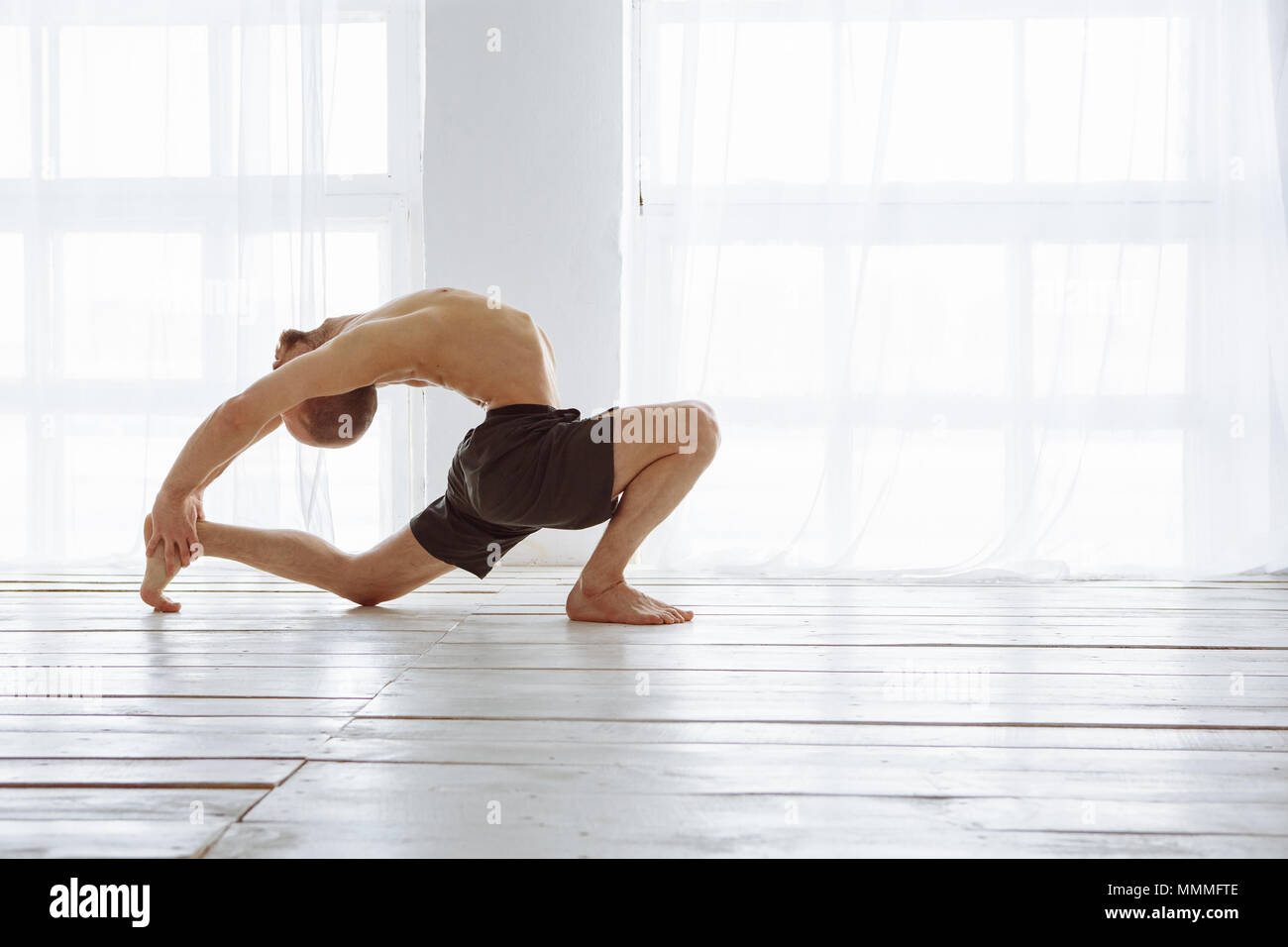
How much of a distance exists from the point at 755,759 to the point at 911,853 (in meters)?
0.26

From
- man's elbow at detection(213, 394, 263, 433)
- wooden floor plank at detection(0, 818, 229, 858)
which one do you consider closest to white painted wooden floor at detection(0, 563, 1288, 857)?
wooden floor plank at detection(0, 818, 229, 858)

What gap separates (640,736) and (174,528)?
1.23 metres

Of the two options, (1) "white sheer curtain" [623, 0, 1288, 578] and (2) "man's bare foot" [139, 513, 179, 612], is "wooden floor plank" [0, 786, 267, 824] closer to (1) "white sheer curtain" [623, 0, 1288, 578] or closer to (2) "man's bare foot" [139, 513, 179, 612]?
(2) "man's bare foot" [139, 513, 179, 612]

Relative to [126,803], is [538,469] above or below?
above

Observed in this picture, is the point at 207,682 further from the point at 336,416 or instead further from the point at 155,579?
the point at 336,416

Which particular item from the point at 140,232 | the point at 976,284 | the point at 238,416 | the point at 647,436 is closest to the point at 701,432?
the point at 647,436

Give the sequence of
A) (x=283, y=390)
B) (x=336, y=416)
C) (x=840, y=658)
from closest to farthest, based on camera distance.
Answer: (x=840, y=658) → (x=283, y=390) → (x=336, y=416)

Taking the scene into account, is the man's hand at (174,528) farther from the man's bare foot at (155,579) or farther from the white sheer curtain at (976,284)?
the white sheer curtain at (976,284)

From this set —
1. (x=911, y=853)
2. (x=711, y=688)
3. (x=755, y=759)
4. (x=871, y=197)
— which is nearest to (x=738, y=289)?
(x=871, y=197)

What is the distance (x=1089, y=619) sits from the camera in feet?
6.60

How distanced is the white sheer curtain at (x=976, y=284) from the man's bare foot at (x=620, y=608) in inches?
42.0

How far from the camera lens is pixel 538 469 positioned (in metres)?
1.82

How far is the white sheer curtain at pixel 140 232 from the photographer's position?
309 cm

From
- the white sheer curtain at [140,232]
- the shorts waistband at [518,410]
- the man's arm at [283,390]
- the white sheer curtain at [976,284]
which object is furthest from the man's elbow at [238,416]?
the white sheer curtain at [976,284]
